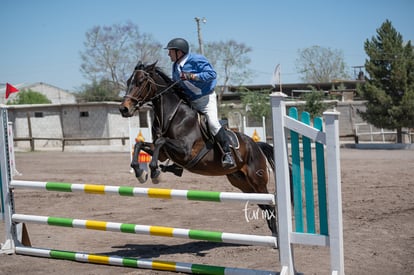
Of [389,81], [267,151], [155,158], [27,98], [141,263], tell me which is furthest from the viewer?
[27,98]

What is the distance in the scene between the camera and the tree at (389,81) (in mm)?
22750

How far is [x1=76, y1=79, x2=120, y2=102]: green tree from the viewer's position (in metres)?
42.7

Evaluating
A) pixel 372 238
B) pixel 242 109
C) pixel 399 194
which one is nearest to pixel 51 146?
pixel 242 109

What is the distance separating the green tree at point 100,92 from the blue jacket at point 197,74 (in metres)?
36.9

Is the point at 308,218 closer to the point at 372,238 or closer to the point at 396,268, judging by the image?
the point at 396,268

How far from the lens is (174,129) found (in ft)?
19.3

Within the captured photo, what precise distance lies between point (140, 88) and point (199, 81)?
72 cm

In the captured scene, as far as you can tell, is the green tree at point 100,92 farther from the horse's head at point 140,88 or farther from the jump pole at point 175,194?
the jump pole at point 175,194

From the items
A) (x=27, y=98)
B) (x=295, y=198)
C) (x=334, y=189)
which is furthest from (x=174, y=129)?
(x=27, y=98)

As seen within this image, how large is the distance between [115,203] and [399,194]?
17.8ft

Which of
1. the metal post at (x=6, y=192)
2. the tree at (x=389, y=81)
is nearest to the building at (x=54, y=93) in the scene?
the tree at (x=389, y=81)

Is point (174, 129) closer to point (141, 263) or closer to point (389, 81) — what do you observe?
point (141, 263)

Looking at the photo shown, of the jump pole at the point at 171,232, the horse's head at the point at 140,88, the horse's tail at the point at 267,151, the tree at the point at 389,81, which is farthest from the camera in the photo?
the tree at the point at 389,81

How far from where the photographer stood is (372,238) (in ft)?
19.0
